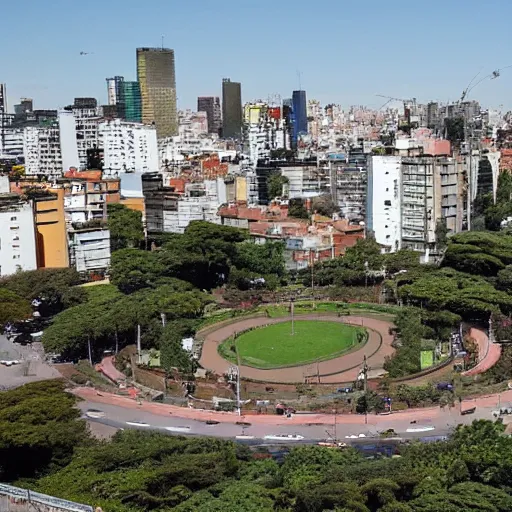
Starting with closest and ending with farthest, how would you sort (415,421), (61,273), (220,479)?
(220,479) → (415,421) → (61,273)

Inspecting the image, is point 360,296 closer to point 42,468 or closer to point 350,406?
point 350,406

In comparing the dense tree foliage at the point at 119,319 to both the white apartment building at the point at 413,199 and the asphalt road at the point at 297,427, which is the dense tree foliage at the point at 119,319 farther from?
the white apartment building at the point at 413,199

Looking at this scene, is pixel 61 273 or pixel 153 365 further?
pixel 61 273

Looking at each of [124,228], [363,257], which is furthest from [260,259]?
[124,228]

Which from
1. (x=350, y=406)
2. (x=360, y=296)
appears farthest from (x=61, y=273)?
(x=350, y=406)

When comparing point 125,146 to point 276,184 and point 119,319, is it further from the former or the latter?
point 119,319

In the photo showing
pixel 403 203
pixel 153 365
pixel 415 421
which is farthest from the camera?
pixel 403 203
